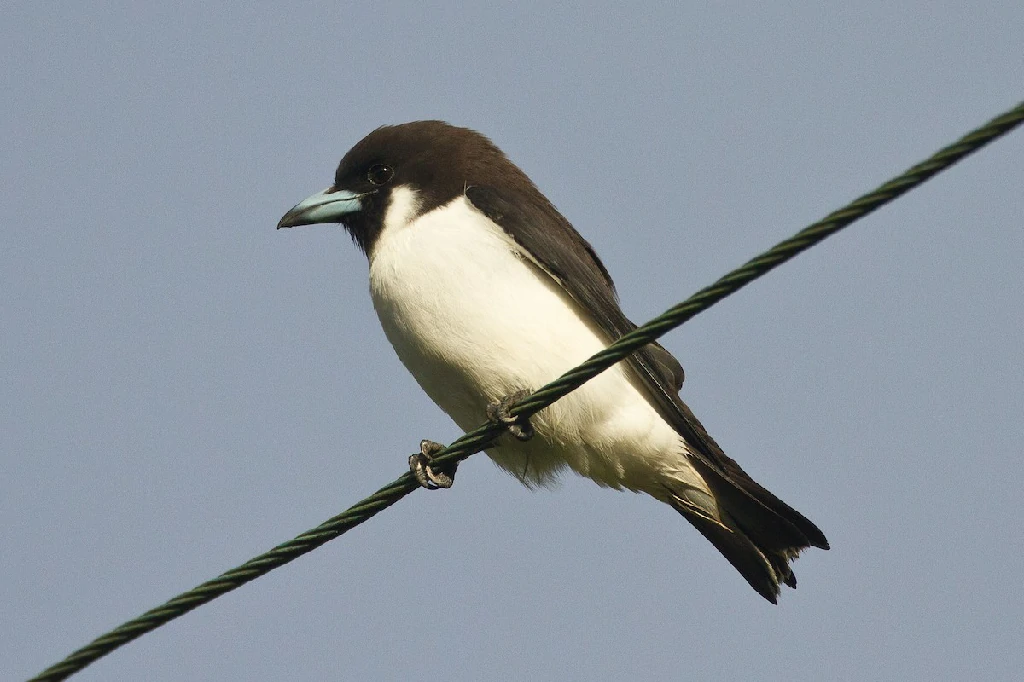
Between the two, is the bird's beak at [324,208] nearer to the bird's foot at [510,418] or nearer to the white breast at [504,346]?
the white breast at [504,346]

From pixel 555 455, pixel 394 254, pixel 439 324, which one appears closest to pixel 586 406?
pixel 555 455

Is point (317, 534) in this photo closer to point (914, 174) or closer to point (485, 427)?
point (485, 427)

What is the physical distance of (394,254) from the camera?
665cm

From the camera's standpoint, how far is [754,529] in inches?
267

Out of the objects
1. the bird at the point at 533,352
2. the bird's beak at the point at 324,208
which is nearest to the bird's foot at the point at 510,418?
the bird at the point at 533,352

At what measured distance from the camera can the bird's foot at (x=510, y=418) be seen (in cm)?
564

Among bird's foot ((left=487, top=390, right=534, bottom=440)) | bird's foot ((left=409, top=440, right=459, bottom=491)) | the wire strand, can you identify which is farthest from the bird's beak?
the wire strand

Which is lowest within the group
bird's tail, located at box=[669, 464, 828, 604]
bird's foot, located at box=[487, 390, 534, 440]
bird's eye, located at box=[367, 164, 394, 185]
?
bird's tail, located at box=[669, 464, 828, 604]

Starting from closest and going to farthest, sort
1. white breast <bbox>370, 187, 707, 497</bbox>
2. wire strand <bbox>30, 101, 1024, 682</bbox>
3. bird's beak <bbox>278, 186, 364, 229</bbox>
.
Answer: wire strand <bbox>30, 101, 1024, 682</bbox> → white breast <bbox>370, 187, 707, 497</bbox> → bird's beak <bbox>278, 186, 364, 229</bbox>

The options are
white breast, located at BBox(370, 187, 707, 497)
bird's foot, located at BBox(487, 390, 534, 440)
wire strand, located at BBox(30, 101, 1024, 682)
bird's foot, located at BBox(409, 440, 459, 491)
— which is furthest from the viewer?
white breast, located at BBox(370, 187, 707, 497)

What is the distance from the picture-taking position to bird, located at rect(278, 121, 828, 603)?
628 centimetres

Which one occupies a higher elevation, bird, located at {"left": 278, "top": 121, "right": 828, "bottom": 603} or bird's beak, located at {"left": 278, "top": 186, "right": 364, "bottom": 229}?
bird's beak, located at {"left": 278, "top": 186, "right": 364, "bottom": 229}

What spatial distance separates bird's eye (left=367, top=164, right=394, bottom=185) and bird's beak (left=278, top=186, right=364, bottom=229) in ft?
0.44

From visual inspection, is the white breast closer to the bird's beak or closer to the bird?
the bird
